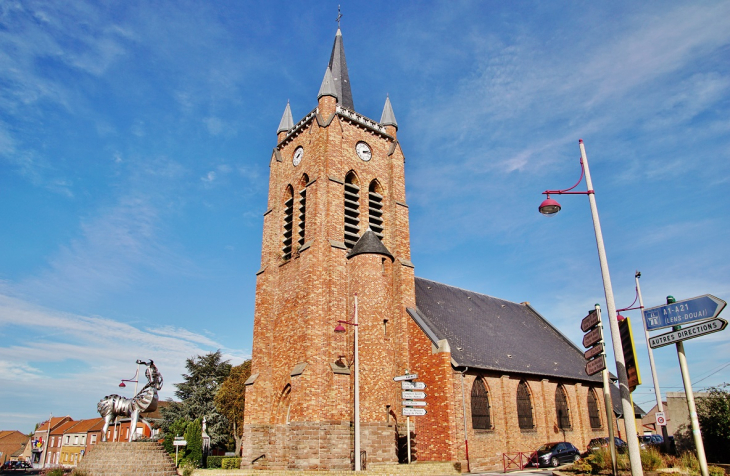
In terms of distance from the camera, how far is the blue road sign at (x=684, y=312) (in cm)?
920

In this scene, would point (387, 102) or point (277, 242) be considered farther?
point (387, 102)

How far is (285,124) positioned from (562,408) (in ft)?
78.2

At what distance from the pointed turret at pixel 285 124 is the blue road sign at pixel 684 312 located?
2401 centimetres

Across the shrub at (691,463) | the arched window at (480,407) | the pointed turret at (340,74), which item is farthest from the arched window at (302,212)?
the shrub at (691,463)

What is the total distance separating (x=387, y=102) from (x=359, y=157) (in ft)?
19.2

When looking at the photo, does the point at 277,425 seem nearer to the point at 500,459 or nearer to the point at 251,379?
the point at 251,379

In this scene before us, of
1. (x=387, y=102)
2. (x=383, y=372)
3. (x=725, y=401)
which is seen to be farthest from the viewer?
(x=387, y=102)

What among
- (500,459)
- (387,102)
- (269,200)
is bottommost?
(500,459)

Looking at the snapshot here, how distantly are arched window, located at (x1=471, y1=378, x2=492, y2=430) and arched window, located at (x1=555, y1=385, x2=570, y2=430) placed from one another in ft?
22.4

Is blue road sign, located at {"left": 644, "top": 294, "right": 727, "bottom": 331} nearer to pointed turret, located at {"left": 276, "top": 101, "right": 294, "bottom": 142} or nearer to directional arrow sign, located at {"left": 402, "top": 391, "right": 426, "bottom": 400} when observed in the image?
directional arrow sign, located at {"left": 402, "top": 391, "right": 426, "bottom": 400}

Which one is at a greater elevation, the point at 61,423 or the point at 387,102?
the point at 387,102

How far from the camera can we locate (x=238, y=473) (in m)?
16.7

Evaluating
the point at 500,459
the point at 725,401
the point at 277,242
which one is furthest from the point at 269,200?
the point at 725,401

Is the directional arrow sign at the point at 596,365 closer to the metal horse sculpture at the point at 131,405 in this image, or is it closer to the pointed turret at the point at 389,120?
the metal horse sculpture at the point at 131,405
